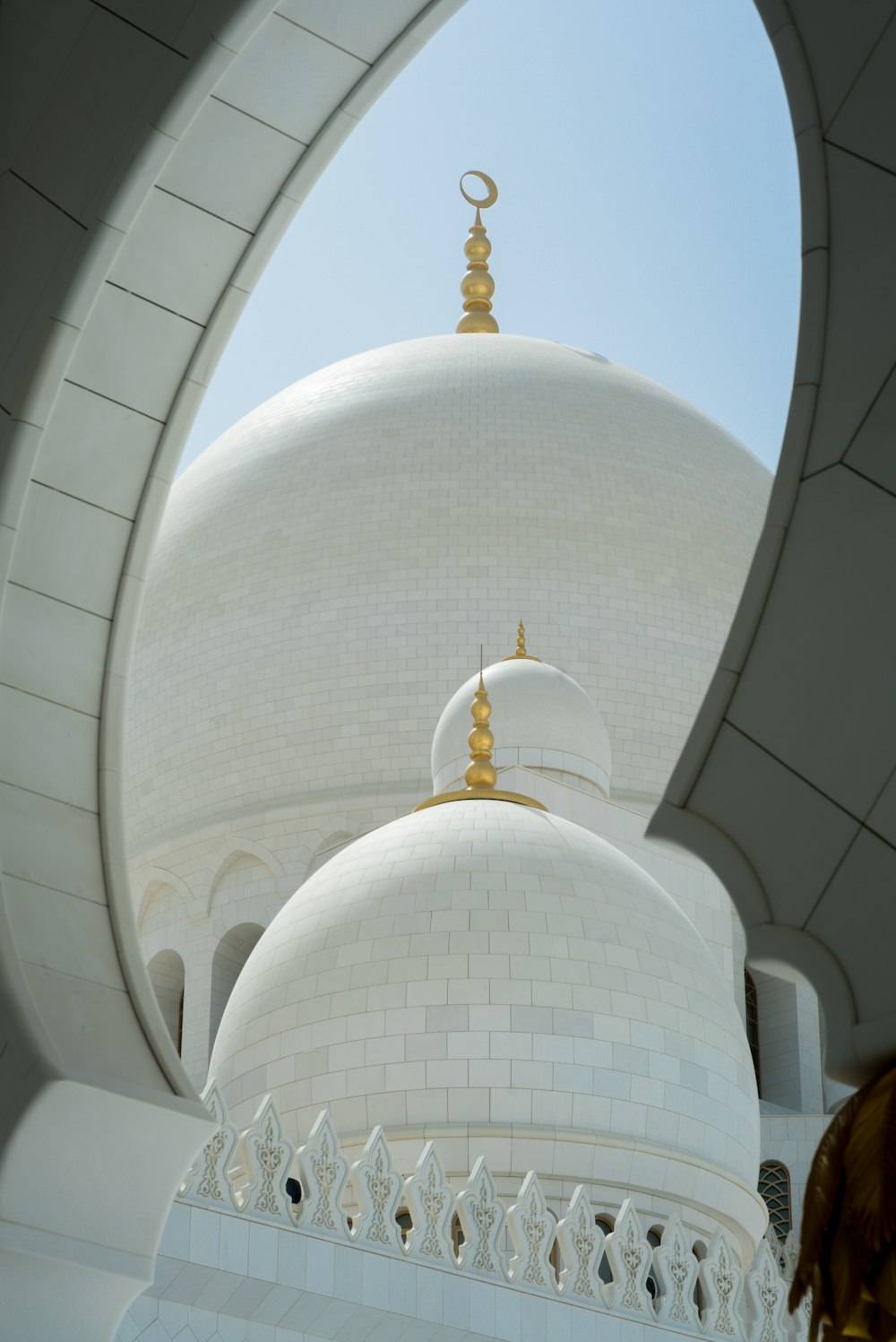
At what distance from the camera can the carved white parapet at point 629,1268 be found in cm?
1390

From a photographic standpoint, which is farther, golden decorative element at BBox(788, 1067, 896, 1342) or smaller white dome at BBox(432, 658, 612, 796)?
smaller white dome at BBox(432, 658, 612, 796)

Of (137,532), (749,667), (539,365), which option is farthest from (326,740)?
(749,667)

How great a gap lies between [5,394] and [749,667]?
2.48m

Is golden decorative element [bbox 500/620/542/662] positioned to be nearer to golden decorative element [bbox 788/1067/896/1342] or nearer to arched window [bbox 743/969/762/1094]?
arched window [bbox 743/969/762/1094]

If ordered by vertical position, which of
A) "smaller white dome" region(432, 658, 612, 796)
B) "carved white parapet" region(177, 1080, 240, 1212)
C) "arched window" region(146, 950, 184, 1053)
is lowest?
"carved white parapet" region(177, 1080, 240, 1212)

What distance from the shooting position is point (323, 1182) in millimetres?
12984

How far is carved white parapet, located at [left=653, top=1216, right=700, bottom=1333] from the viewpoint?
14172 millimetres

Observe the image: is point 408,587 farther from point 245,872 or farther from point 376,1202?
point 376,1202

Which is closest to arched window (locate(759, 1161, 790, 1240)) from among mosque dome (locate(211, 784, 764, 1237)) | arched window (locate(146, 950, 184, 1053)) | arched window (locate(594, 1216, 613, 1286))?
mosque dome (locate(211, 784, 764, 1237))

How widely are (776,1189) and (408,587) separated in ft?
29.7

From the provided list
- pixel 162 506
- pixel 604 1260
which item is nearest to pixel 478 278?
pixel 604 1260

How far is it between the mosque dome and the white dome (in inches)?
0.7

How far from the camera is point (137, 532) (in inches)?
217

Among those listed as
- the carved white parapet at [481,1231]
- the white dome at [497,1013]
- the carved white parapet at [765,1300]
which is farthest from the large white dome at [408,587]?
the carved white parapet at [481,1231]
